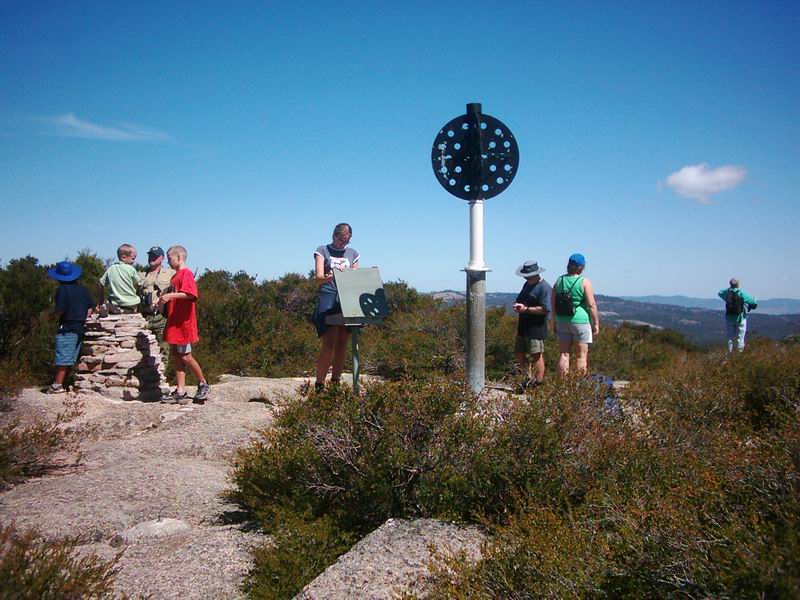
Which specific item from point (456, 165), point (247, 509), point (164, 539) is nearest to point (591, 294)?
point (456, 165)

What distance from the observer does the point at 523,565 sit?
2605mm

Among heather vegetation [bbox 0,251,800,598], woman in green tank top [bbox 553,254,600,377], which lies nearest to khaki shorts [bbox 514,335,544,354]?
woman in green tank top [bbox 553,254,600,377]

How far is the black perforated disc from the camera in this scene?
565 centimetres

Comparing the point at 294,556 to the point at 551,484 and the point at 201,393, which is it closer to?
the point at 551,484

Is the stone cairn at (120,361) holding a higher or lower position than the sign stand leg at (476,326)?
lower

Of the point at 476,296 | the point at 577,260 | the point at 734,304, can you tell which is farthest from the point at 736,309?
the point at 476,296

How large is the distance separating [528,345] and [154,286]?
15.6 ft

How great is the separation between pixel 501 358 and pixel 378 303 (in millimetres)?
5935

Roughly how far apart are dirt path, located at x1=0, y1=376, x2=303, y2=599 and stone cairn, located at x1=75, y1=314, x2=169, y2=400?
0.65 m

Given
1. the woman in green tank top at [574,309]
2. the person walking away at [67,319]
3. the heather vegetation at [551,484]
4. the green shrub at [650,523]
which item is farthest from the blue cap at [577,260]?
the person walking away at [67,319]

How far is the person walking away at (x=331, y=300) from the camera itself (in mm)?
6488

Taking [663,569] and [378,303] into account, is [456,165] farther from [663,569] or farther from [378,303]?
[663,569]

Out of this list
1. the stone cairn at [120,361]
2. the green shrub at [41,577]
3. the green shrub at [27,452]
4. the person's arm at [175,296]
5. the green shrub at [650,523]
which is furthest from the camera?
the stone cairn at [120,361]

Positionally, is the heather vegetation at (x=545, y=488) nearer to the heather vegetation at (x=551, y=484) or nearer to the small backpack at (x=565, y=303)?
the heather vegetation at (x=551, y=484)
